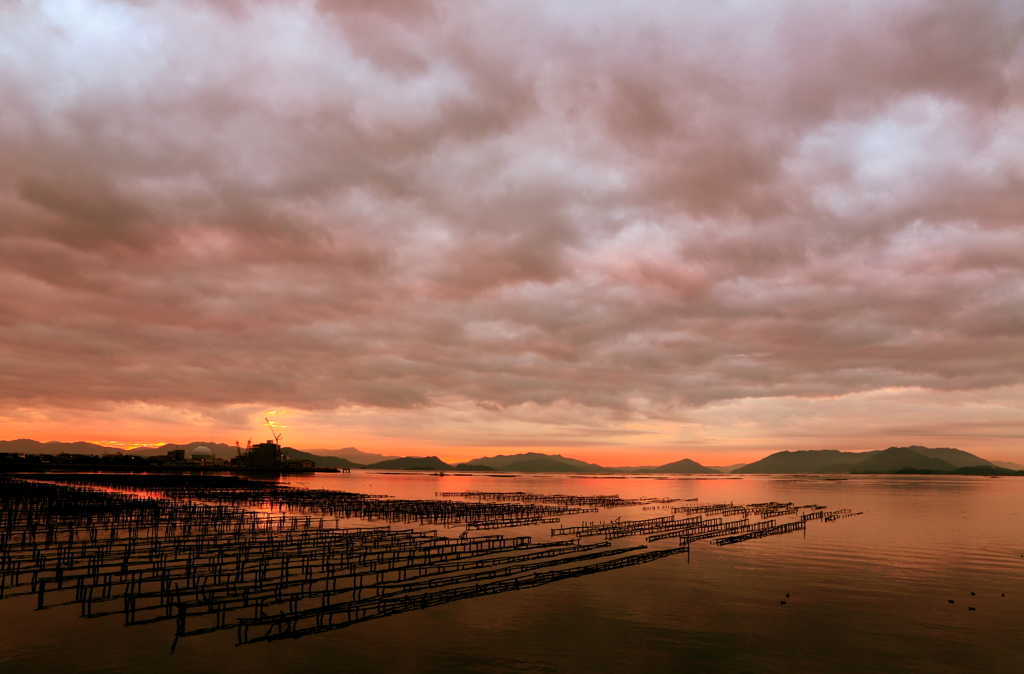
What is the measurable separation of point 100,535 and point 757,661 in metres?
66.2

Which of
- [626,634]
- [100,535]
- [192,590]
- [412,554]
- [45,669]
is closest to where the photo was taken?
[45,669]

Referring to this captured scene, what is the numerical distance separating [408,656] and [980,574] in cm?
5245

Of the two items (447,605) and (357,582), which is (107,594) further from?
(447,605)

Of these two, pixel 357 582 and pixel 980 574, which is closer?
pixel 357 582

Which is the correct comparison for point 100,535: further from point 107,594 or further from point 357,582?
point 357,582

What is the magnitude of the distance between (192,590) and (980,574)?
2520 inches

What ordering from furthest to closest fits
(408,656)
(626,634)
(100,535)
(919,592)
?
(100,535), (919,592), (626,634), (408,656)

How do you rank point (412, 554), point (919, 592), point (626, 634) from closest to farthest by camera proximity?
1. point (626, 634)
2. point (919, 592)
3. point (412, 554)

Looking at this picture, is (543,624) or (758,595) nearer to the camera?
(543,624)

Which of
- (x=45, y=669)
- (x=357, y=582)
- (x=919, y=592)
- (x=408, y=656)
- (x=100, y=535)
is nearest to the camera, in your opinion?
(x=45, y=669)

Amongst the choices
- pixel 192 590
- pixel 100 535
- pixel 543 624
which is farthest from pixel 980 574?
pixel 100 535

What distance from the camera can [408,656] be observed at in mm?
29516

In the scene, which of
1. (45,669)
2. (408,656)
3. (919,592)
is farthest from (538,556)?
(45,669)

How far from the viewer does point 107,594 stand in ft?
122
